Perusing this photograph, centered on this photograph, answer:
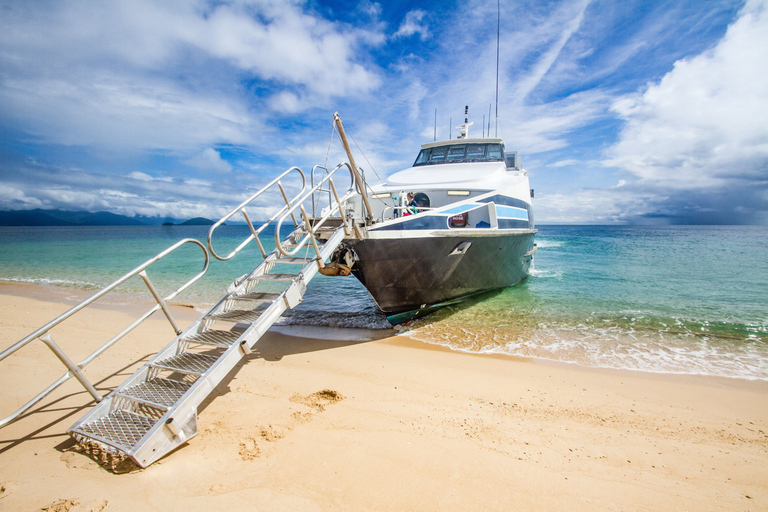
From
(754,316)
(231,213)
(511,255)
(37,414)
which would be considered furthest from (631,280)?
(37,414)

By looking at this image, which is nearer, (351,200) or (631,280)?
(351,200)

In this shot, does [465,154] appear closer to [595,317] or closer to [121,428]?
[595,317]

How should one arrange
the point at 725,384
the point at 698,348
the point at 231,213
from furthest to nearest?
the point at 698,348 → the point at 725,384 → the point at 231,213

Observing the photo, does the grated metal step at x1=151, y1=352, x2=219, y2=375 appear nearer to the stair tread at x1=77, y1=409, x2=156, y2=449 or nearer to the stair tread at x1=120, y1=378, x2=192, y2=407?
the stair tread at x1=120, y1=378, x2=192, y2=407

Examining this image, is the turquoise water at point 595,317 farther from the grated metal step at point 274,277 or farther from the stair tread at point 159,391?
the stair tread at point 159,391

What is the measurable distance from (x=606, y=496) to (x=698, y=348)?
502 cm

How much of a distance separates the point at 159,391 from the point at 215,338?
2.47ft

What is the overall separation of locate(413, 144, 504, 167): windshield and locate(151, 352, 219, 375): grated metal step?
27.1ft

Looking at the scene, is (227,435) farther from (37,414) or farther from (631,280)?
(631,280)

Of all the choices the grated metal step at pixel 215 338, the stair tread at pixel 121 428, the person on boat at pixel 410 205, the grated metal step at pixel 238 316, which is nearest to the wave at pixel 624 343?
the person on boat at pixel 410 205

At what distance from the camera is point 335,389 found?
381cm

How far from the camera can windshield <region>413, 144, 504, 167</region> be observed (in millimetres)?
9703

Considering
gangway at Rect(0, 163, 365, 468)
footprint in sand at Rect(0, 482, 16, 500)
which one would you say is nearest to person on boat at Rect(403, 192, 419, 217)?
gangway at Rect(0, 163, 365, 468)

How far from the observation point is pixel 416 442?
2830 millimetres
